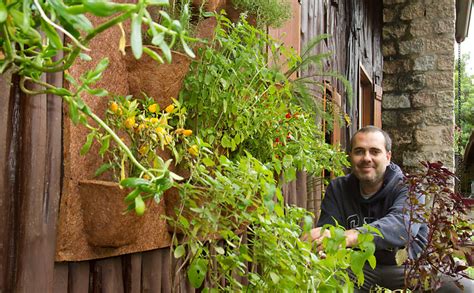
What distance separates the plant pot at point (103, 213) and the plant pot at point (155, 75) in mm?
341

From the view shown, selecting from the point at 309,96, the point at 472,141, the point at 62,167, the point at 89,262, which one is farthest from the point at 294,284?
the point at 472,141

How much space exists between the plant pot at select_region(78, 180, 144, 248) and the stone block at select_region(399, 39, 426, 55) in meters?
5.98

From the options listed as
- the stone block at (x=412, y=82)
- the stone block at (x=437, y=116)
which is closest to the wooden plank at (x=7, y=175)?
the stone block at (x=437, y=116)

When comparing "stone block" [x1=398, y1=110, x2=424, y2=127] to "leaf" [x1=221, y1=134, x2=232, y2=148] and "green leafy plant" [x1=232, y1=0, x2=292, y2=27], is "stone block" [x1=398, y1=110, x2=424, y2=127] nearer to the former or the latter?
"green leafy plant" [x1=232, y1=0, x2=292, y2=27]

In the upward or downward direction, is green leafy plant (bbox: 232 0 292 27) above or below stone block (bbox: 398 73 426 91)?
below

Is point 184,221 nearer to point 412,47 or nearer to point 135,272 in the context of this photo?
point 135,272

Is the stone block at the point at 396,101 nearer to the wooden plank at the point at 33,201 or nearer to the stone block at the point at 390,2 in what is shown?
the stone block at the point at 390,2

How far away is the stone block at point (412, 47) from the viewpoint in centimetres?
659

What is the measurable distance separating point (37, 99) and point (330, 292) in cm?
82

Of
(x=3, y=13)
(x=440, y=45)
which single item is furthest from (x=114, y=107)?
(x=440, y=45)

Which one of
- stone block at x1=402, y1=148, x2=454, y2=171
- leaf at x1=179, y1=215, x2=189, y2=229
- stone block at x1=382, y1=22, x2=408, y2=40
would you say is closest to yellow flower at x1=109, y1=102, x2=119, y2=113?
leaf at x1=179, y1=215, x2=189, y2=229

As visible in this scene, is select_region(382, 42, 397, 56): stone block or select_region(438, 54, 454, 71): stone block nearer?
select_region(438, 54, 454, 71): stone block

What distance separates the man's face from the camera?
9.39ft

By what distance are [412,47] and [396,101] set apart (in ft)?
2.24
